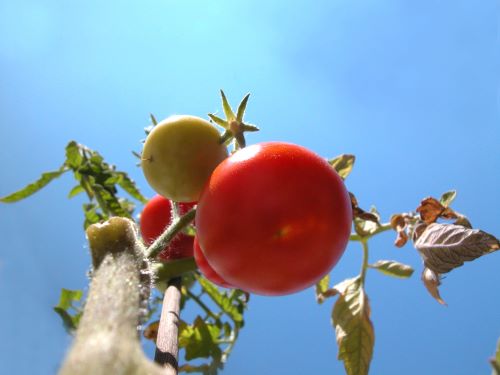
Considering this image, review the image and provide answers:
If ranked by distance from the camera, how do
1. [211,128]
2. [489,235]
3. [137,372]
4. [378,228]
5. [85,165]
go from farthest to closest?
[85,165]
[378,228]
[211,128]
[489,235]
[137,372]

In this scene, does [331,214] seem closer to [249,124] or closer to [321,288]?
[249,124]

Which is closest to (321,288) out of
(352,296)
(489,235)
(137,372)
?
(352,296)

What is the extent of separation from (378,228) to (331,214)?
0.47m

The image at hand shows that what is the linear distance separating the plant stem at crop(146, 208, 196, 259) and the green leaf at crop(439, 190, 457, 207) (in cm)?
60

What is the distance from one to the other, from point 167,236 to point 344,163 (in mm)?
567

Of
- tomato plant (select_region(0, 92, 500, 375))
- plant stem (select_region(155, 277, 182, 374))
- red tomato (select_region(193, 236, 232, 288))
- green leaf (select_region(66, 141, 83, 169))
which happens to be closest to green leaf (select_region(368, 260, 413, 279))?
tomato plant (select_region(0, 92, 500, 375))

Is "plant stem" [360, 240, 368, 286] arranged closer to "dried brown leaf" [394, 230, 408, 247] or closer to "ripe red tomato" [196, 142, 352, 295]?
"dried brown leaf" [394, 230, 408, 247]

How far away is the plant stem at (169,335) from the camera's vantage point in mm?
578

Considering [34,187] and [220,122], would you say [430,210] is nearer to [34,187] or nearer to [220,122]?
[220,122]

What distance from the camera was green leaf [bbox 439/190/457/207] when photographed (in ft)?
3.25

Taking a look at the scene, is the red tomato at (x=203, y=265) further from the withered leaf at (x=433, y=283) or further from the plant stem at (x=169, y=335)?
the withered leaf at (x=433, y=283)

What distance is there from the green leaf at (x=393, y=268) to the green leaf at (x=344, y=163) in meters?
0.25

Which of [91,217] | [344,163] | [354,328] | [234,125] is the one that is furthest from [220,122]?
[91,217]

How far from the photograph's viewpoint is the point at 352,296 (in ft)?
3.23
